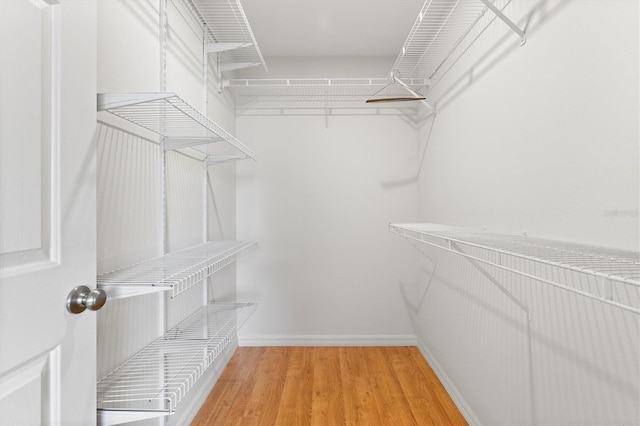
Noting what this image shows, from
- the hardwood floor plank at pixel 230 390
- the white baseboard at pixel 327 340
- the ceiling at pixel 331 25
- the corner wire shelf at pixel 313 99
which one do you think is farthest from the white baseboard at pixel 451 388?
the ceiling at pixel 331 25

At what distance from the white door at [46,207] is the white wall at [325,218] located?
206 cm

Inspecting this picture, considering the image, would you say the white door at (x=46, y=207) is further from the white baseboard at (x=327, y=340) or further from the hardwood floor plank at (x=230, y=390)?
the white baseboard at (x=327, y=340)

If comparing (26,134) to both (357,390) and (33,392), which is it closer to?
(33,392)

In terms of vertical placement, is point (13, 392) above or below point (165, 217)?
below

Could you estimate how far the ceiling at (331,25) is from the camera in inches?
86.6

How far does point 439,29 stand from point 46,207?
6.38 feet

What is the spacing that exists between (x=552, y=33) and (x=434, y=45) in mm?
1234

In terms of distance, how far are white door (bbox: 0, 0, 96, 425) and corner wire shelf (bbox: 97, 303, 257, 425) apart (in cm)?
15

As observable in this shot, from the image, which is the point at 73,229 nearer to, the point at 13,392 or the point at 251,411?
the point at 13,392

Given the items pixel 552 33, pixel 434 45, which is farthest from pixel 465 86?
pixel 552 33

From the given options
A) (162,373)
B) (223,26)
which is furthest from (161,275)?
(223,26)

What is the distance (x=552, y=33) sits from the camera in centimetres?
122

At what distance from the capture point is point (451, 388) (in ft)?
6.95

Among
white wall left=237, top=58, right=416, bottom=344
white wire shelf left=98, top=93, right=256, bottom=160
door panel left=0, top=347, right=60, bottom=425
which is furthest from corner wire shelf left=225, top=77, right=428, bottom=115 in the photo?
door panel left=0, top=347, right=60, bottom=425
